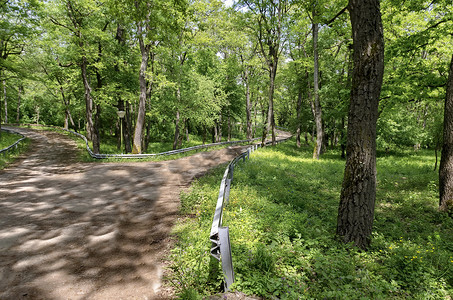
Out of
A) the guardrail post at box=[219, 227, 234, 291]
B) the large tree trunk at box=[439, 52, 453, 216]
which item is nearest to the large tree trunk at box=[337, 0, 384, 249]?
the guardrail post at box=[219, 227, 234, 291]

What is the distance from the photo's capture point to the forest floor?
383cm

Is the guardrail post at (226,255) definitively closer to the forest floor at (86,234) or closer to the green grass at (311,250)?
the green grass at (311,250)

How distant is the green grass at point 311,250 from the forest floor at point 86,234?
0.60 metres

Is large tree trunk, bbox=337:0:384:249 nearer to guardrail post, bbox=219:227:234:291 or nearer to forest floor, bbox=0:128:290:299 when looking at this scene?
guardrail post, bbox=219:227:234:291

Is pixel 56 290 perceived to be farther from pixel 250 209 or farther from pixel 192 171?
pixel 192 171

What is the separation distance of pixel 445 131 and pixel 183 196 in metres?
8.92

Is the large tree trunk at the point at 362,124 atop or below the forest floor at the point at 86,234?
atop

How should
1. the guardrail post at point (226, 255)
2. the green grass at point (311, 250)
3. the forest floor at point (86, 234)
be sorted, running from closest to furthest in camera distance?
the guardrail post at point (226, 255)
the green grass at point (311, 250)
the forest floor at point (86, 234)

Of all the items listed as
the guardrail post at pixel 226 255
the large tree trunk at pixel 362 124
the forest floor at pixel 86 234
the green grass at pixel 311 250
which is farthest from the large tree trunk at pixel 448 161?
the forest floor at pixel 86 234

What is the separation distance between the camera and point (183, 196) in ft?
27.0

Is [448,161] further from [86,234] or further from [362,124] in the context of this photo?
[86,234]

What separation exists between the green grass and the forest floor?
23.5 inches

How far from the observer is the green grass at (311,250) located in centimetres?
358

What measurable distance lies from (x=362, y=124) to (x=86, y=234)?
6.71 m
